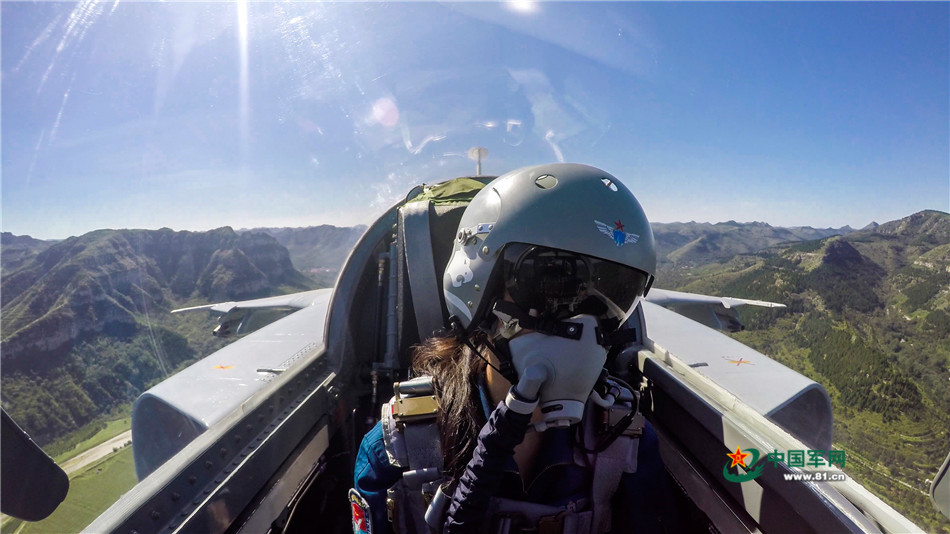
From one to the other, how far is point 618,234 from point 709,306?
5157 mm

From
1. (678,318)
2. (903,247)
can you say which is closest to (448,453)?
(678,318)

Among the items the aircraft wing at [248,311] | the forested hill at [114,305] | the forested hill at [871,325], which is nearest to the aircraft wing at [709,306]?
the forested hill at [871,325]

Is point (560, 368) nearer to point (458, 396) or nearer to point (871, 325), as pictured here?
point (458, 396)

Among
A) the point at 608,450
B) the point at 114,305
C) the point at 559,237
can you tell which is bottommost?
the point at 114,305

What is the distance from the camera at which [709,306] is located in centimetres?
567

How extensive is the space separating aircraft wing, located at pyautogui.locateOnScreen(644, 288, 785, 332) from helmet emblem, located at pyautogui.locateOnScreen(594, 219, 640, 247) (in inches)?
170

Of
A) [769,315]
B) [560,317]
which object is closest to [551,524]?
[560,317]

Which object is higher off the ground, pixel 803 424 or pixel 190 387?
pixel 190 387

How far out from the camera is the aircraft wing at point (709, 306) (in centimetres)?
532

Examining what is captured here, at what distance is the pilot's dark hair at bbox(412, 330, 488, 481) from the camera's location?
1.30m

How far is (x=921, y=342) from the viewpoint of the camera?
65.1 feet

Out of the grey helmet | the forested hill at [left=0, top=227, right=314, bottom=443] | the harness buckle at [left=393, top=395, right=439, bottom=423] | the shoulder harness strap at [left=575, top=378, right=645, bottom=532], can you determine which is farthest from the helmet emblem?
the forested hill at [left=0, top=227, right=314, bottom=443]

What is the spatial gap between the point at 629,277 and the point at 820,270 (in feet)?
138

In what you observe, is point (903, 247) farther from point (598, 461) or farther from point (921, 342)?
point (598, 461)
